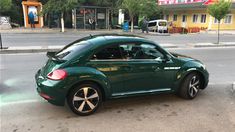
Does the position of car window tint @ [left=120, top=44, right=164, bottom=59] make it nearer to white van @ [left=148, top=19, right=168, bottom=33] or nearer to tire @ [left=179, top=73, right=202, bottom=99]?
tire @ [left=179, top=73, right=202, bottom=99]

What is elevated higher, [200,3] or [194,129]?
[200,3]

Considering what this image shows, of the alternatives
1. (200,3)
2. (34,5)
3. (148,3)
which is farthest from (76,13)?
(200,3)

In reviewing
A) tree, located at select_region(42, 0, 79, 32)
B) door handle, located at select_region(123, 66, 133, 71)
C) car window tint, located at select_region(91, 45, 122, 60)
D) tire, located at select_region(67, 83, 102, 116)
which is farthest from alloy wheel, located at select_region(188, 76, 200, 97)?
Result: tree, located at select_region(42, 0, 79, 32)

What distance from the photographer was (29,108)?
501 cm

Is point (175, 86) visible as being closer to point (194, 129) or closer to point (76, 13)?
point (194, 129)

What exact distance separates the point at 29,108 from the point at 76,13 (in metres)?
28.0

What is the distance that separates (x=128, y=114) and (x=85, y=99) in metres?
0.92

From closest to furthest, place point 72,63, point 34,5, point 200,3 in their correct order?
point 72,63 < point 34,5 < point 200,3

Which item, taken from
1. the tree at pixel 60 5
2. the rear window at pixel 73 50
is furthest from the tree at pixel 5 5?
the rear window at pixel 73 50

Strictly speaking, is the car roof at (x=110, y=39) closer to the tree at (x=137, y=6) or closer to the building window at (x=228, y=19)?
the tree at (x=137, y=6)

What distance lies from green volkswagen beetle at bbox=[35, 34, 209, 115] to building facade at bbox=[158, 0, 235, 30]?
34.4m

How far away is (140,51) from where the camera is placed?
520cm

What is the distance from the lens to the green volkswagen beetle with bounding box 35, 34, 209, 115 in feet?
14.7

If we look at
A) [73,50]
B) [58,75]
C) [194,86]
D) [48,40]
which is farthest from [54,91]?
[48,40]
